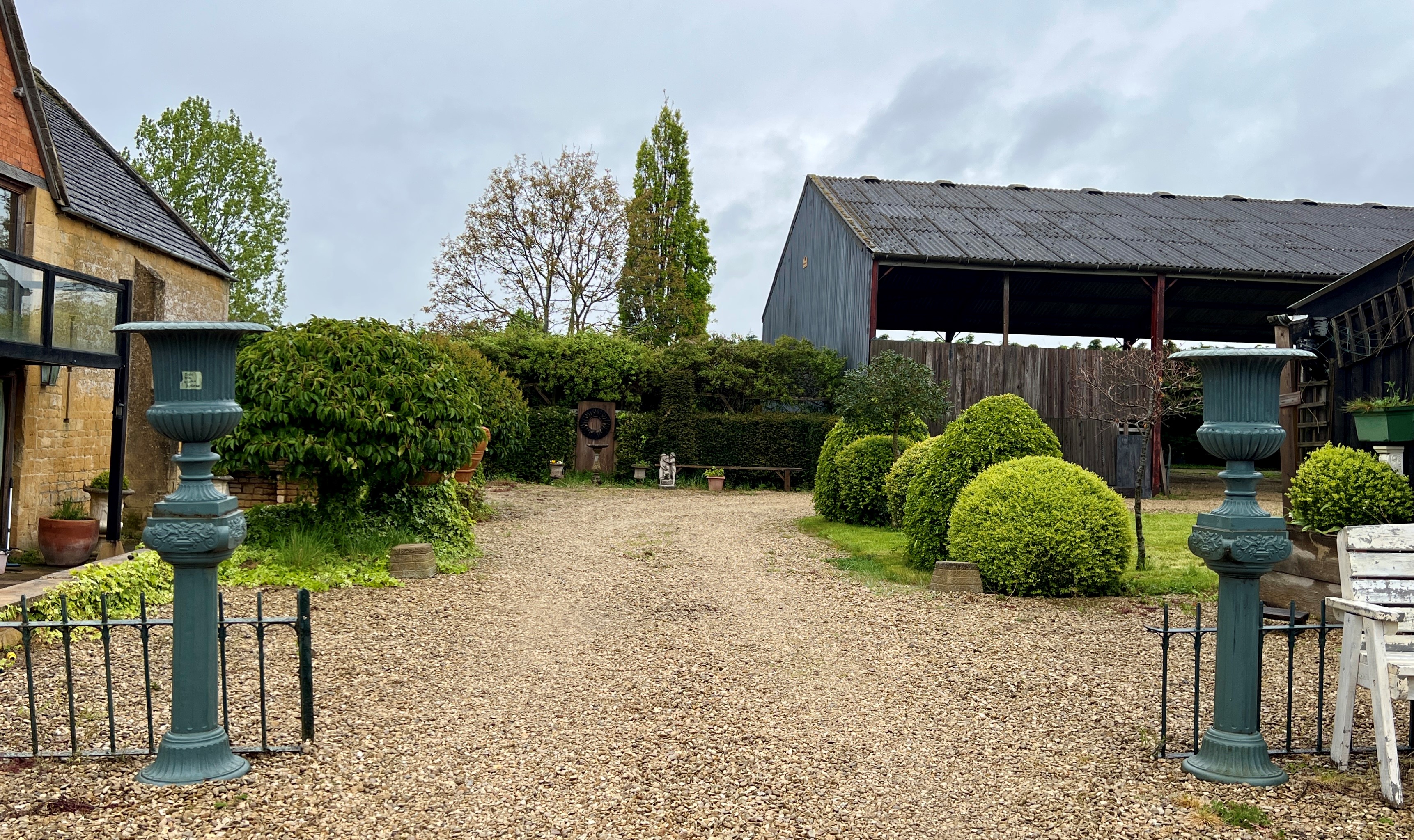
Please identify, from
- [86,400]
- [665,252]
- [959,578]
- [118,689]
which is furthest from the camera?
[665,252]

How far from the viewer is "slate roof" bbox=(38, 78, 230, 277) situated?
10305 millimetres

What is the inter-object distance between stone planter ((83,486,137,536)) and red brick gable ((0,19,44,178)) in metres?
3.19

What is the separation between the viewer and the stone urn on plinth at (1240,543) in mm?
3605

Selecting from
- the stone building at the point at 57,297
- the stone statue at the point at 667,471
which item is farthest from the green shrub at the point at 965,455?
the stone statue at the point at 667,471

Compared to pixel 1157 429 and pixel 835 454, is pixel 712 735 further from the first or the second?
pixel 1157 429

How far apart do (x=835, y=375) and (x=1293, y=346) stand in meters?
12.2

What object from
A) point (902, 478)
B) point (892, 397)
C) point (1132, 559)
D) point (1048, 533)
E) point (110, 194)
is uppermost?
point (110, 194)

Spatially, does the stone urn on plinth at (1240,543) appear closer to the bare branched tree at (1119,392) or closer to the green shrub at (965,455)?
the green shrub at (965,455)

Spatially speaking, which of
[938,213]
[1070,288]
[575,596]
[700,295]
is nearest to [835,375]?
[938,213]

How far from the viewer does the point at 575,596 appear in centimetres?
761

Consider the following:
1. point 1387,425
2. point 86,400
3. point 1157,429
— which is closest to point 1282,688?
point 1387,425

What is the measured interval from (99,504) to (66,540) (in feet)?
3.61

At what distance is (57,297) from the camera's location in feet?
27.2

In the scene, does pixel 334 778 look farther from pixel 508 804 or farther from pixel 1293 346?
pixel 1293 346
